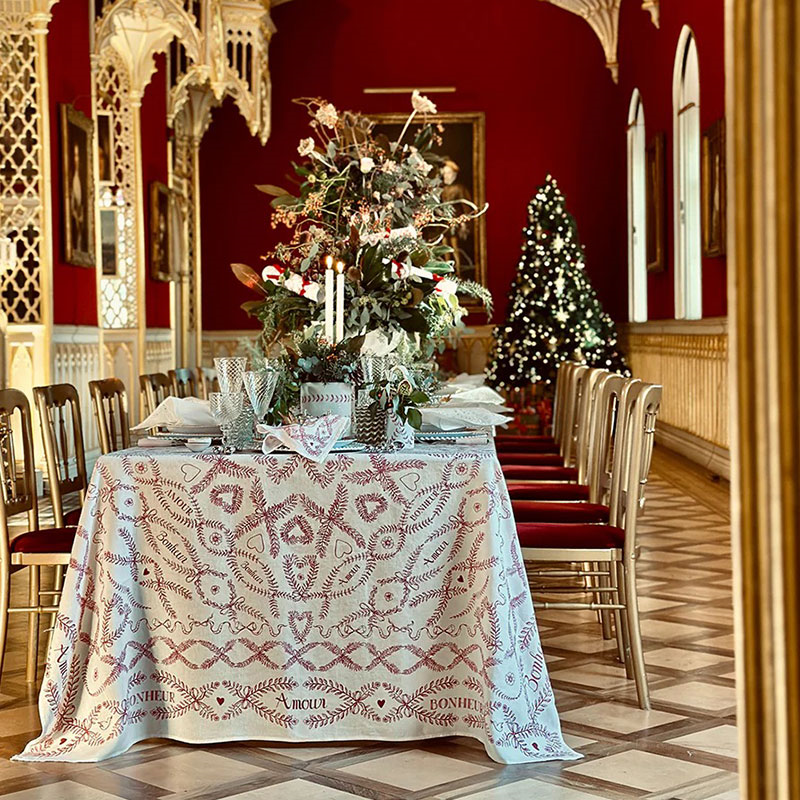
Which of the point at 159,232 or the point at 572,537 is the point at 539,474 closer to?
the point at 572,537

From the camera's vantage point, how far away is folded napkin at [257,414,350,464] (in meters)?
3.15

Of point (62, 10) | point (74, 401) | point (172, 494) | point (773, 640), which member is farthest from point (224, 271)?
point (773, 640)

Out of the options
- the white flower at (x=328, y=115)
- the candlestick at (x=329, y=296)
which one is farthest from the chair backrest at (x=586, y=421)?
the candlestick at (x=329, y=296)

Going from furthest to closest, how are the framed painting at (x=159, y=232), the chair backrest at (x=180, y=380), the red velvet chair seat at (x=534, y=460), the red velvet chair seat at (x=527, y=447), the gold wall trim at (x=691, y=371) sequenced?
the framed painting at (x=159, y=232)
the gold wall trim at (x=691, y=371)
the chair backrest at (x=180, y=380)
the red velvet chair seat at (x=527, y=447)
the red velvet chair seat at (x=534, y=460)

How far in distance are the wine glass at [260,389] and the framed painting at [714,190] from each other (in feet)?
19.7

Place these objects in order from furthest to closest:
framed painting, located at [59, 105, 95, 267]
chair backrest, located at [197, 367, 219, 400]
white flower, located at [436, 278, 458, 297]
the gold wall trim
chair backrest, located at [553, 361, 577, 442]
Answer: the gold wall trim
framed painting, located at [59, 105, 95, 267]
chair backrest, located at [197, 367, 219, 400]
chair backrest, located at [553, 361, 577, 442]
white flower, located at [436, 278, 458, 297]

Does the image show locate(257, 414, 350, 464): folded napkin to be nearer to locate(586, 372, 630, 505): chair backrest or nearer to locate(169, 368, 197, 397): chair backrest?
locate(586, 372, 630, 505): chair backrest

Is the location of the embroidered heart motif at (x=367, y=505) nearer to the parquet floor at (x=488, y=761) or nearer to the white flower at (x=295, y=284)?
the parquet floor at (x=488, y=761)

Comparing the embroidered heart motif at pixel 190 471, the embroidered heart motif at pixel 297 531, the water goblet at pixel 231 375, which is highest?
the water goblet at pixel 231 375

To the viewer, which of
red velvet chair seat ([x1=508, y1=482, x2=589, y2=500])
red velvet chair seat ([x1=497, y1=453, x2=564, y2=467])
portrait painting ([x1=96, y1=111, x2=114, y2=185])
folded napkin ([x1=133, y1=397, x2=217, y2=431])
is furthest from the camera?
portrait painting ([x1=96, y1=111, x2=114, y2=185])

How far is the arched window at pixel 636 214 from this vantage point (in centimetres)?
1341

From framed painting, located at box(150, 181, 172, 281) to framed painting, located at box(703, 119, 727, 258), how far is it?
5.26m

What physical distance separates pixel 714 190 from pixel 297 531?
693 centimetres

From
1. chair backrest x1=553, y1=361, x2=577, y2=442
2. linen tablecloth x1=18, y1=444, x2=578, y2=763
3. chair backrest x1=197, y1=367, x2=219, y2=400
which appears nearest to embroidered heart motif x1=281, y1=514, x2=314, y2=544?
linen tablecloth x1=18, y1=444, x2=578, y2=763
